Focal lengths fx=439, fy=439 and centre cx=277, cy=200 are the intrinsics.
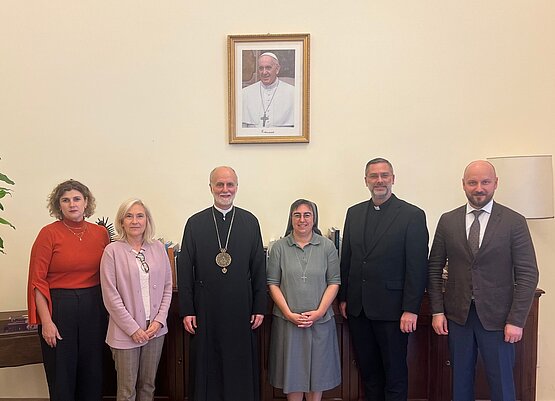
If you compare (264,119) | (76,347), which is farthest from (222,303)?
(264,119)

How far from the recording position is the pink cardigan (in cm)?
220

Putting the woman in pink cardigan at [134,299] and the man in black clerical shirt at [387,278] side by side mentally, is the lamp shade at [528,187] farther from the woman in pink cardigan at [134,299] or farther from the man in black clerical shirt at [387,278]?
the woman in pink cardigan at [134,299]

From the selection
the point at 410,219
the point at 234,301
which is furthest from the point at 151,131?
the point at 410,219

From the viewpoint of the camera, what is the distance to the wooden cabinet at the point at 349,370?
2.62m

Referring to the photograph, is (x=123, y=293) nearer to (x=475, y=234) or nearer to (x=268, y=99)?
(x=268, y=99)

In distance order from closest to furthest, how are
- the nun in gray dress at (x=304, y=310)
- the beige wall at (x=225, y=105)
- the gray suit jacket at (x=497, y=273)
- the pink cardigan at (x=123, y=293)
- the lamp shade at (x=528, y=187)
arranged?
the gray suit jacket at (x=497, y=273), the pink cardigan at (x=123, y=293), the nun in gray dress at (x=304, y=310), the lamp shade at (x=528, y=187), the beige wall at (x=225, y=105)

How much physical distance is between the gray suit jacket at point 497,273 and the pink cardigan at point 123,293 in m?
1.53

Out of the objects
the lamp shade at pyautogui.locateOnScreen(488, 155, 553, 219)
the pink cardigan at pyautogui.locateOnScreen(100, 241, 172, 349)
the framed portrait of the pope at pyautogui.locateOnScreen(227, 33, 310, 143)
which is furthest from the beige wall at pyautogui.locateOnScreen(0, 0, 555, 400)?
the pink cardigan at pyautogui.locateOnScreen(100, 241, 172, 349)

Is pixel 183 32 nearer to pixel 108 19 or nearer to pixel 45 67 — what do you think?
pixel 108 19

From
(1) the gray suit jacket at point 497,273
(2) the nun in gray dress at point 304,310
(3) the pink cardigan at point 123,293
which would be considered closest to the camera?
(1) the gray suit jacket at point 497,273

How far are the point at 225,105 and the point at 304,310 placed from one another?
1.47 m

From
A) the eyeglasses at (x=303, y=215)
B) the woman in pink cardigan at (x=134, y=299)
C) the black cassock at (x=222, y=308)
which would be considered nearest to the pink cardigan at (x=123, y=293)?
the woman in pink cardigan at (x=134, y=299)

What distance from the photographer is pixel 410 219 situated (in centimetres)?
230

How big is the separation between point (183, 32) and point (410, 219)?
1.91m
